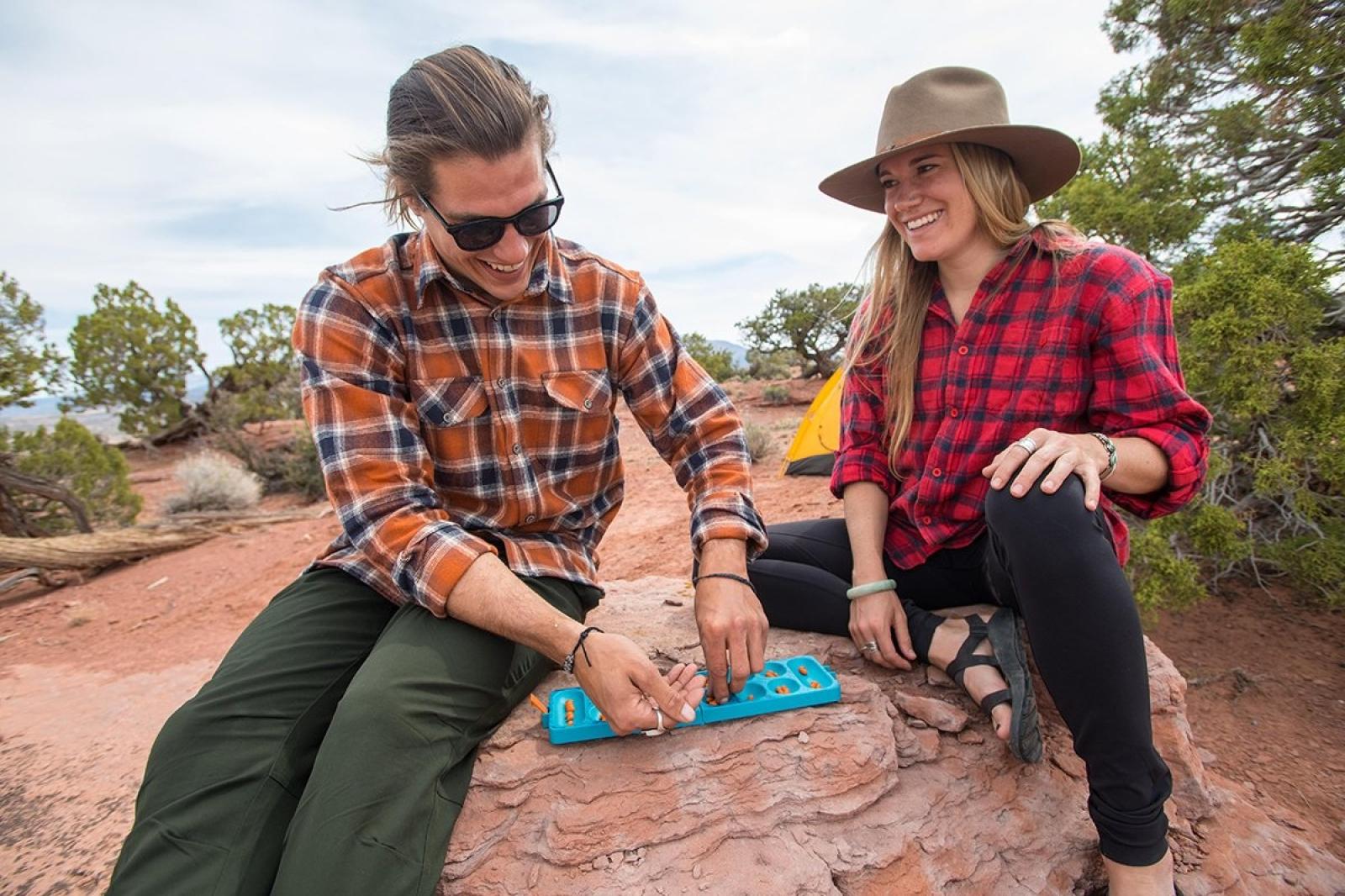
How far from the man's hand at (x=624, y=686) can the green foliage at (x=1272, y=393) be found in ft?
9.12

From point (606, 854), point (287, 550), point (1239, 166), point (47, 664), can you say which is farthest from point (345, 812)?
point (287, 550)

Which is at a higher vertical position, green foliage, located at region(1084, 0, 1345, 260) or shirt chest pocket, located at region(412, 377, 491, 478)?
green foliage, located at region(1084, 0, 1345, 260)

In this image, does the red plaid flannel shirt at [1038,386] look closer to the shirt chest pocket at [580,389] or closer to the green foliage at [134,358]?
the shirt chest pocket at [580,389]

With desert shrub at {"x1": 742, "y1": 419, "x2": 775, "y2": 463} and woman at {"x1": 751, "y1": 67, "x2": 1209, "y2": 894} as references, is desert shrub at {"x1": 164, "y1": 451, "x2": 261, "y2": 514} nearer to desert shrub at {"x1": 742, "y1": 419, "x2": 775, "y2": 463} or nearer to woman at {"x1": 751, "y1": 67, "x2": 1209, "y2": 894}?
desert shrub at {"x1": 742, "y1": 419, "x2": 775, "y2": 463}

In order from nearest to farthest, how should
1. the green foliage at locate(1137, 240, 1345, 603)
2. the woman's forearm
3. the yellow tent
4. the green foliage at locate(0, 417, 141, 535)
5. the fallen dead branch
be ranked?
the woman's forearm
the green foliage at locate(1137, 240, 1345, 603)
the fallen dead branch
the yellow tent
the green foliage at locate(0, 417, 141, 535)

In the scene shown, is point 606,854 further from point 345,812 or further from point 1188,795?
point 1188,795

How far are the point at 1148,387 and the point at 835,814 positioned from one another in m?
1.22

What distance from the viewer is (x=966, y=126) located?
6.18 ft

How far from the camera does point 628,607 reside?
2.64 meters

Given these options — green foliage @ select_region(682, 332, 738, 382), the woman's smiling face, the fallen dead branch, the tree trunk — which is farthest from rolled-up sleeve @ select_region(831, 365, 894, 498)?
green foliage @ select_region(682, 332, 738, 382)

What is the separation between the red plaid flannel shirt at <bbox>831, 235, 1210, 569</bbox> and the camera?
5.66ft

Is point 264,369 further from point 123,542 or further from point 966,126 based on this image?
point 966,126

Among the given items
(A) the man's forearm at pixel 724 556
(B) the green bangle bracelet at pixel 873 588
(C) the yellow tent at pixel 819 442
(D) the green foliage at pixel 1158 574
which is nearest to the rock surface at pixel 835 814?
(B) the green bangle bracelet at pixel 873 588

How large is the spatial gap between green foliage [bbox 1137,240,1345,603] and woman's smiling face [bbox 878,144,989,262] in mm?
1845
